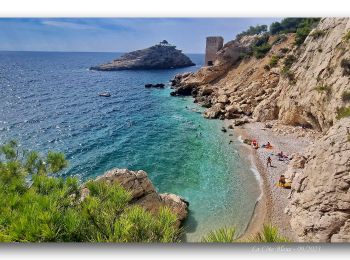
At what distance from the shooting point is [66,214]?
177 inches

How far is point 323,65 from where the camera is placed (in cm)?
1299

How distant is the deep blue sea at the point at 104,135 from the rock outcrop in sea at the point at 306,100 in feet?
5.59

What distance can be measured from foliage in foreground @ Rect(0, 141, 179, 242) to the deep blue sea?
1.47 meters

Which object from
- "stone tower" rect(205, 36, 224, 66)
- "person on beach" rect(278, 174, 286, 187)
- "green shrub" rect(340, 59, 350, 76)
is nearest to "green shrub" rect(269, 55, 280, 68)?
"green shrub" rect(340, 59, 350, 76)

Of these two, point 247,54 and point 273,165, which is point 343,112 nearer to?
point 273,165

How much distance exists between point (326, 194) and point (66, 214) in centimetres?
554

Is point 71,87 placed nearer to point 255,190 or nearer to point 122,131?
point 122,131

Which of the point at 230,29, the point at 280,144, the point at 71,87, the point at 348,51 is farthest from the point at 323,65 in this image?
the point at 71,87

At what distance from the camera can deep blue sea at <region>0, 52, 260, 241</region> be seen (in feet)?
22.8

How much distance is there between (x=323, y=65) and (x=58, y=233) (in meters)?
12.0

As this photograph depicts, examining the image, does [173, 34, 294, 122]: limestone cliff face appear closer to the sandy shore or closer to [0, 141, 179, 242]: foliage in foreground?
the sandy shore

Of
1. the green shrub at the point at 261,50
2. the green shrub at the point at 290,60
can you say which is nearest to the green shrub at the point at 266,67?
the green shrub at the point at 261,50

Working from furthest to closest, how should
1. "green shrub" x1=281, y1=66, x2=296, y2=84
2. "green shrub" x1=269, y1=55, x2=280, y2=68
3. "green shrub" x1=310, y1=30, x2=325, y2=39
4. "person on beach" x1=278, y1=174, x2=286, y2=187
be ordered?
1. "green shrub" x1=269, y1=55, x2=280, y2=68
2. "green shrub" x1=281, y1=66, x2=296, y2=84
3. "green shrub" x1=310, y1=30, x2=325, y2=39
4. "person on beach" x1=278, y1=174, x2=286, y2=187

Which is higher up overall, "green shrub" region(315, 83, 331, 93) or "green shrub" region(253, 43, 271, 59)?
"green shrub" region(253, 43, 271, 59)
